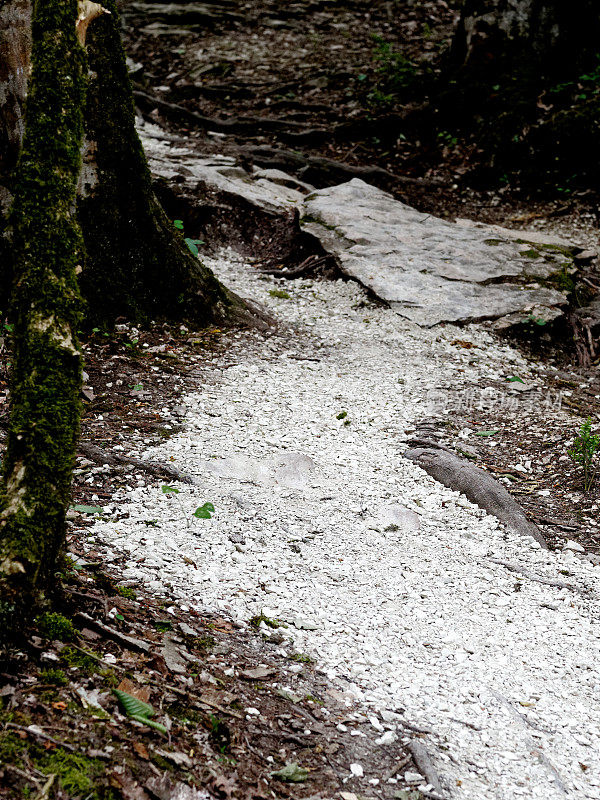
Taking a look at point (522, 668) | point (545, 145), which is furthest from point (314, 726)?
point (545, 145)

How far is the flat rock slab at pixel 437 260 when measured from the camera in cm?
676

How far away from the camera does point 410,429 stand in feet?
16.3

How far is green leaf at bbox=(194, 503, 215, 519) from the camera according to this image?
11.6ft

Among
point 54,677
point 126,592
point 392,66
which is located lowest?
point 126,592

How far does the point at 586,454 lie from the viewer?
14.8 ft

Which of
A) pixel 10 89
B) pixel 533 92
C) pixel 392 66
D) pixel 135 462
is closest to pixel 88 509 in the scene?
pixel 135 462

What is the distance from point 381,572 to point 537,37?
8961 millimetres

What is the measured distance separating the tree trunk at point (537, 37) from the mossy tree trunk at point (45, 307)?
29.2 ft

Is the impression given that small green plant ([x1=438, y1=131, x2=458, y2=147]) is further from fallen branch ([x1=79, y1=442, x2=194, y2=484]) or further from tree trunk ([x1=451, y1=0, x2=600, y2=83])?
fallen branch ([x1=79, y1=442, x2=194, y2=484])

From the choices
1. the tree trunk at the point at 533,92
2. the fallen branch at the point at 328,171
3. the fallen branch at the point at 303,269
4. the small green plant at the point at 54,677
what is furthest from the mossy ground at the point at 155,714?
the tree trunk at the point at 533,92

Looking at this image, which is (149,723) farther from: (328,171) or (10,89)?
(328,171)

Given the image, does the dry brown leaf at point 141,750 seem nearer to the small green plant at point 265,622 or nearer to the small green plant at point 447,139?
the small green plant at point 265,622

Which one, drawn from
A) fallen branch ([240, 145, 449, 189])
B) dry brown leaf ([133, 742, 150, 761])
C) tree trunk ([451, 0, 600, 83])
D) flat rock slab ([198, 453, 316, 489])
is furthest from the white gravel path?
tree trunk ([451, 0, 600, 83])

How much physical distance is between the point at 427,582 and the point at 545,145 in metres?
7.66
